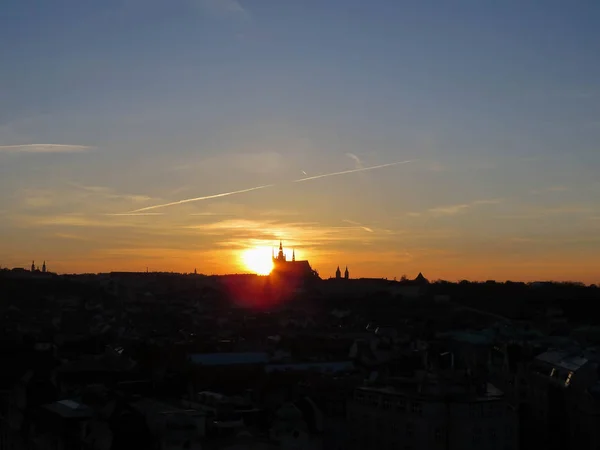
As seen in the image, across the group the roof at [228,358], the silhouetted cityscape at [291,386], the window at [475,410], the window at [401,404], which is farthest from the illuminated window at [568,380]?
the roof at [228,358]

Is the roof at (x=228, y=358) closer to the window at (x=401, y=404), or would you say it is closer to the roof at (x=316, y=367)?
the roof at (x=316, y=367)

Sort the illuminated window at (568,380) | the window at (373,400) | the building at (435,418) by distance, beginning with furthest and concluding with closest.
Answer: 1. the illuminated window at (568,380)
2. the window at (373,400)
3. the building at (435,418)

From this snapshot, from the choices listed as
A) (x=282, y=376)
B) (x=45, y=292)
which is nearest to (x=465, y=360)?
(x=282, y=376)

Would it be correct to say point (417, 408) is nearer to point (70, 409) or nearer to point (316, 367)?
point (70, 409)

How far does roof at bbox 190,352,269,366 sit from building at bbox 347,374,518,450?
14690 millimetres

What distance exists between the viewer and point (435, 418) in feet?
91.4

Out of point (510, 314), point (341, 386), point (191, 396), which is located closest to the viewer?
point (191, 396)

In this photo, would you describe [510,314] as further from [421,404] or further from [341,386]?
[421,404]

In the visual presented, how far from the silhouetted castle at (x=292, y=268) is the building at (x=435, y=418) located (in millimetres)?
114517

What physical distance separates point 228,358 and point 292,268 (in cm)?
10584

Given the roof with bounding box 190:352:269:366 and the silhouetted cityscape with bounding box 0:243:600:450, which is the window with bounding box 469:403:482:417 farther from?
the roof with bounding box 190:352:269:366

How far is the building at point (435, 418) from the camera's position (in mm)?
27828

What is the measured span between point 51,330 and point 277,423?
179ft

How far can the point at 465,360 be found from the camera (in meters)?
47.8
